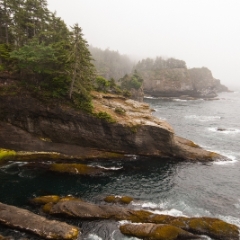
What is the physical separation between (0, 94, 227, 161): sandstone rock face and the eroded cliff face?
422ft

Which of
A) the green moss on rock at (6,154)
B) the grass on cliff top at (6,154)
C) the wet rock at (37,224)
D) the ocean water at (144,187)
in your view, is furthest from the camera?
the grass on cliff top at (6,154)

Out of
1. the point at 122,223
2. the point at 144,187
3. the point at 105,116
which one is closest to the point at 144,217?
the point at 122,223

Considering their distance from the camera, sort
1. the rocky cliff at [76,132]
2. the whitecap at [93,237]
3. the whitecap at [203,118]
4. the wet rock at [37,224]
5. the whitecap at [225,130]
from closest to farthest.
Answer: the wet rock at [37,224] → the whitecap at [93,237] → the rocky cliff at [76,132] → the whitecap at [225,130] → the whitecap at [203,118]

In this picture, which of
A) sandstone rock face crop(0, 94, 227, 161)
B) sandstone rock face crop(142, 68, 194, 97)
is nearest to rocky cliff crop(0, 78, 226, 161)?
sandstone rock face crop(0, 94, 227, 161)

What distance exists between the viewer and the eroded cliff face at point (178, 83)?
178m

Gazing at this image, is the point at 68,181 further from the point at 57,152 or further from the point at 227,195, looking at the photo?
the point at 227,195

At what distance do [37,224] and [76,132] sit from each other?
24.8 metres

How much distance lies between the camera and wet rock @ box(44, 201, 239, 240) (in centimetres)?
2808

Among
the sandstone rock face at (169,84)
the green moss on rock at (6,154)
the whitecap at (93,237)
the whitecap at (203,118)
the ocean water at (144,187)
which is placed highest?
the sandstone rock face at (169,84)

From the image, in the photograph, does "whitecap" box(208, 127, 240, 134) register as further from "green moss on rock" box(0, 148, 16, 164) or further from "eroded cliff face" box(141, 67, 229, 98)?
"eroded cliff face" box(141, 67, 229, 98)

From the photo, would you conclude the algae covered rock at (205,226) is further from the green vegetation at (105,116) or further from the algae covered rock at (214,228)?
the green vegetation at (105,116)

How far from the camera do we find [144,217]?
30438 millimetres

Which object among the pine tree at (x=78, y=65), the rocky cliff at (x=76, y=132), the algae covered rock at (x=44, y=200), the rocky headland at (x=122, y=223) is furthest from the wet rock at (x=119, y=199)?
the pine tree at (x=78, y=65)

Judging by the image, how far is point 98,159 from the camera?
50.2 m
